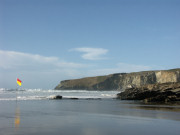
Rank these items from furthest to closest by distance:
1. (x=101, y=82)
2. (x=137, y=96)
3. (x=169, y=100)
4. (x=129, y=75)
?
(x=101, y=82) → (x=129, y=75) → (x=137, y=96) → (x=169, y=100)

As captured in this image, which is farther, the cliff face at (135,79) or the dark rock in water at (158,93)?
the cliff face at (135,79)

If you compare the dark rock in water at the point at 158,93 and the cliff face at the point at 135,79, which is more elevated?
the cliff face at the point at 135,79

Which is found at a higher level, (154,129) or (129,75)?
(129,75)

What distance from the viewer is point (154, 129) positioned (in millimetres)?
11664

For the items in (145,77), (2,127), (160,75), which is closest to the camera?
(2,127)

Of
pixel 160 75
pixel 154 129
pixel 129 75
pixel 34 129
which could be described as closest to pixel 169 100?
pixel 154 129

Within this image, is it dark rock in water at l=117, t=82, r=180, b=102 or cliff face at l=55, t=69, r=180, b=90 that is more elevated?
cliff face at l=55, t=69, r=180, b=90

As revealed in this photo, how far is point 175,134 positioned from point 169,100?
27.1 metres

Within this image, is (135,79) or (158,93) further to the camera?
(135,79)

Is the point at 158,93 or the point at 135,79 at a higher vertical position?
the point at 135,79

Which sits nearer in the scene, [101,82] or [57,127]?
[57,127]

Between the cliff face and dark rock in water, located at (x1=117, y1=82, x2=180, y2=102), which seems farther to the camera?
the cliff face

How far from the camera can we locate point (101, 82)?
196 m

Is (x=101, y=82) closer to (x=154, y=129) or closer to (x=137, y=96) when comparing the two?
(x=137, y=96)
